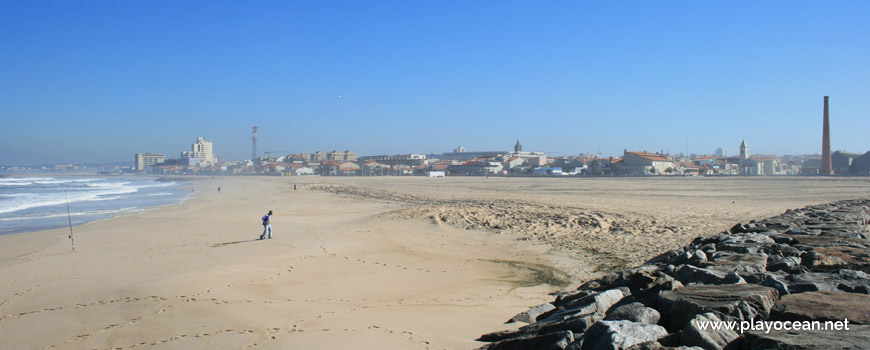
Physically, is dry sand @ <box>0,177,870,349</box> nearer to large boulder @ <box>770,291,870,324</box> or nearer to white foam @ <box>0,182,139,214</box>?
large boulder @ <box>770,291,870,324</box>

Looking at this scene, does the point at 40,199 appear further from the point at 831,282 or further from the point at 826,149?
the point at 826,149

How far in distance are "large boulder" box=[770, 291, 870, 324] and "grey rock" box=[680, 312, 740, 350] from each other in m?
0.43

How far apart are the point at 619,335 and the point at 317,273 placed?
672 centimetres

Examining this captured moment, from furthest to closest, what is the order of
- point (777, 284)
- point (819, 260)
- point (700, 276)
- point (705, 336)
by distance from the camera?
point (819, 260) < point (700, 276) < point (777, 284) < point (705, 336)

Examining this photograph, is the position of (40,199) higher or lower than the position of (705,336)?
lower

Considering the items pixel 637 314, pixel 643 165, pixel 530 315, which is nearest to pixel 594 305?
pixel 637 314

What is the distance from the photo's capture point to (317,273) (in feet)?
28.6

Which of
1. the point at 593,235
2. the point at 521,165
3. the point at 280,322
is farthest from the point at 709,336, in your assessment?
the point at 521,165

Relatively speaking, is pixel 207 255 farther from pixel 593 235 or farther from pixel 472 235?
pixel 593 235

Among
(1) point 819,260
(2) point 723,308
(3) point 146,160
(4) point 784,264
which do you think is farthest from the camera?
(3) point 146,160

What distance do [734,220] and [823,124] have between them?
5871 centimetres

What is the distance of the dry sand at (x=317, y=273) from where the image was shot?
17.3 ft

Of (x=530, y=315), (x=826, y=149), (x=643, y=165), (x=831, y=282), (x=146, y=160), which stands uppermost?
(x=146, y=160)

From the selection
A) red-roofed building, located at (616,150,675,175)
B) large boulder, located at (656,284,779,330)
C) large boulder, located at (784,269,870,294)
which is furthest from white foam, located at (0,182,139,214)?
red-roofed building, located at (616,150,675,175)
